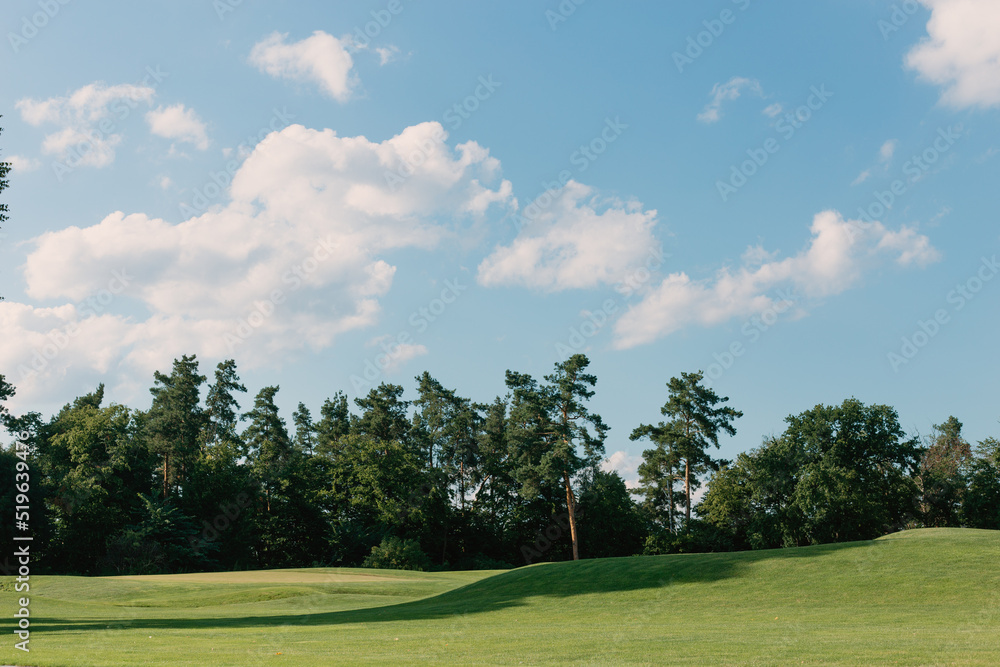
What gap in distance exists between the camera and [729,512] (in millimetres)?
66750

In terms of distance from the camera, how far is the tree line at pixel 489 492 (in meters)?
62.6

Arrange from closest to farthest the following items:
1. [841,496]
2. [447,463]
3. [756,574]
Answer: [756,574] → [841,496] → [447,463]

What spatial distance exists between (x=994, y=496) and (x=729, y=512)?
76.5ft

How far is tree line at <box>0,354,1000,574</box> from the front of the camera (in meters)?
62.6

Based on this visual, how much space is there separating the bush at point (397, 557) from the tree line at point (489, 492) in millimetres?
157

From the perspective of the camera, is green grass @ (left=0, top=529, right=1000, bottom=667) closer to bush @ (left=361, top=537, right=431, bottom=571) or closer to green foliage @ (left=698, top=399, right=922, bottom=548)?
bush @ (left=361, top=537, right=431, bottom=571)

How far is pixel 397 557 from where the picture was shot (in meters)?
62.2

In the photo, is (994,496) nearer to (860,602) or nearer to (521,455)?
(521,455)

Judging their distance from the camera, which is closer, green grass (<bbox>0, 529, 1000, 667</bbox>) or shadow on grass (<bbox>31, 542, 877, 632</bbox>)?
green grass (<bbox>0, 529, 1000, 667</bbox>)

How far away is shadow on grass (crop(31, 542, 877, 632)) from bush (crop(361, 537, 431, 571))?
29063 millimetres

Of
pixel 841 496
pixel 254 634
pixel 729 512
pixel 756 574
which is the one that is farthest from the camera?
pixel 729 512

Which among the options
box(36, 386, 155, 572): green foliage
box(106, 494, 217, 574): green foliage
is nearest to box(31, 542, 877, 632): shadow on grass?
box(106, 494, 217, 574): green foliage

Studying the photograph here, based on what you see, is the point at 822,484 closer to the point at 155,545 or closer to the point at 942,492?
the point at 942,492

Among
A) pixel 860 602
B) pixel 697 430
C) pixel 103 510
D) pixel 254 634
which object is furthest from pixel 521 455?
pixel 254 634
